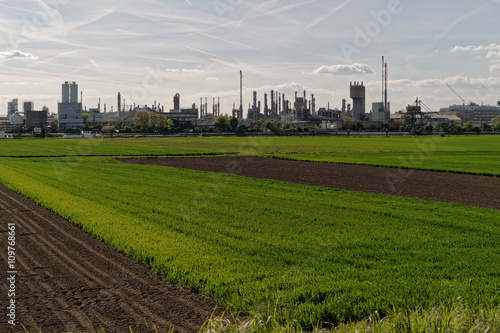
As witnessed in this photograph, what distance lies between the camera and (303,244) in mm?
14555

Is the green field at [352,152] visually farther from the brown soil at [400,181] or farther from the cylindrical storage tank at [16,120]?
the cylindrical storage tank at [16,120]

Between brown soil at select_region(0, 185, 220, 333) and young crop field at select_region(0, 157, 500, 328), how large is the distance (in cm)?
57

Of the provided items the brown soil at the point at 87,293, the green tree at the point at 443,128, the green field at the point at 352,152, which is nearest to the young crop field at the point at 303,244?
the brown soil at the point at 87,293

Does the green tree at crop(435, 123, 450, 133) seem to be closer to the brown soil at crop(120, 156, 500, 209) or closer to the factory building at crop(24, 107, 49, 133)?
the factory building at crop(24, 107, 49, 133)

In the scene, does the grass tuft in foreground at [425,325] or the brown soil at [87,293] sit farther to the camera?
the brown soil at [87,293]

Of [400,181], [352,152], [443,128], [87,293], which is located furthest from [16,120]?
[87,293]

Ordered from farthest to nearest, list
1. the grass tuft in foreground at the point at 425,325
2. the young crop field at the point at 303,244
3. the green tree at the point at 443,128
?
1. the green tree at the point at 443,128
2. the young crop field at the point at 303,244
3. the grass tuft in foreground at the point at 425,325

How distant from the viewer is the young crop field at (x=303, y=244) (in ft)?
33.3

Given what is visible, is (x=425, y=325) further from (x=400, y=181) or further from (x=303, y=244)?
(x=400, y=181)

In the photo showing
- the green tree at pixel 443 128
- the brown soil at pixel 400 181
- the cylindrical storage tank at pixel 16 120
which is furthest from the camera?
the green tree at pixel 443 128

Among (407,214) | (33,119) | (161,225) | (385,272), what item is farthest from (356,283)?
(33,119)

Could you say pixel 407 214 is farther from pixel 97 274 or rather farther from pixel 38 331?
pixel 38 331

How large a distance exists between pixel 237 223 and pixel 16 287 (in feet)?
26.6

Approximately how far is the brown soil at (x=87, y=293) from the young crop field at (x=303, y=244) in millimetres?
571
